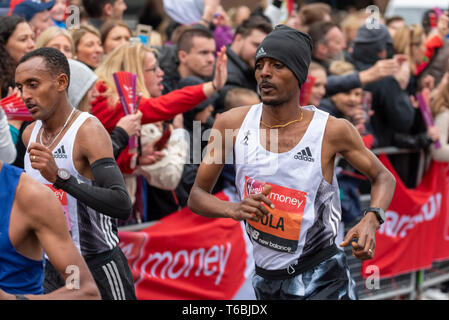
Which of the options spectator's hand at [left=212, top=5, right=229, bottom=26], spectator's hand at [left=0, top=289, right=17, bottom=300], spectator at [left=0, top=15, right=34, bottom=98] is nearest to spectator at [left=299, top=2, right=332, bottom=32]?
spectator's hand at [left=212, top=5, right=229, bottom=26]

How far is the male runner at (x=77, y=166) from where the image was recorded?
12.0 ft

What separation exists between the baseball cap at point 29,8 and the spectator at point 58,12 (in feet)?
1.52

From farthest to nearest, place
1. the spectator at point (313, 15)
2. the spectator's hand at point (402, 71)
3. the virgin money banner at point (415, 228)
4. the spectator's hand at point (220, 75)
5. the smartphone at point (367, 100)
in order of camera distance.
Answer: the spectator at point (313, 15), the spectator's hand at point (402, 71), the virgin money banner at point (415, 228), the smartphone at point (367, 100), the spectator's hand at point (220, 75)

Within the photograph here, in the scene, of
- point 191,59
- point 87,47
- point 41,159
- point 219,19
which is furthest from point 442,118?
point 41,159

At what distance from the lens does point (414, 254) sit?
7.74 metres

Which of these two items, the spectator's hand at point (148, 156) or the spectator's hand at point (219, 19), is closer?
the spectator's hand at point (148, 156)

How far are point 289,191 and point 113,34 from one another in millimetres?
3305

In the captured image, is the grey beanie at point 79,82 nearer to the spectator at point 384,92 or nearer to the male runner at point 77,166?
the male runner at point 77,166

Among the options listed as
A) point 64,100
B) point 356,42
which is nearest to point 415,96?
point 356,42

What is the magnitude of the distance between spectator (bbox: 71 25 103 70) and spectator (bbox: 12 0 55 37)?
1.69 feet

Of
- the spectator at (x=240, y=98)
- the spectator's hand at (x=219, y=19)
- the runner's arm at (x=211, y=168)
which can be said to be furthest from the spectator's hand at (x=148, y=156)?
the spectator's hand at (x=219, y=19)

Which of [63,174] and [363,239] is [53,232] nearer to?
[63,174]
